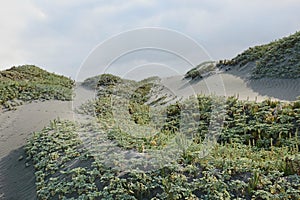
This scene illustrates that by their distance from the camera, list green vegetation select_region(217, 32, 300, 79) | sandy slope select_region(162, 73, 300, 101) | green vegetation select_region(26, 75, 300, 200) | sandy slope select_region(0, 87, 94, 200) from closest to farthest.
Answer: green vegetation select_region(26, 75, 300, 200) → sandy slope select_region(0, 87, 94, 200) → sandy slope select_region(162, 73, 300, 101) → green vegetation select_region(217, 32, 300, 79)

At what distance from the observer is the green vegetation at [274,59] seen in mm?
16219

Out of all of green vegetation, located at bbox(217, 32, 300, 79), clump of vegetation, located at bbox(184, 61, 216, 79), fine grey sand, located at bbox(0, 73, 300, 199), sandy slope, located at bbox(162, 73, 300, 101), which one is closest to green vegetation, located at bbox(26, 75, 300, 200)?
fine grey sand, located at bbox(0, 73, 300, 199)

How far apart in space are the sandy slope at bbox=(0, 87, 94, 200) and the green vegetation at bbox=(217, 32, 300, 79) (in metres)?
8.91

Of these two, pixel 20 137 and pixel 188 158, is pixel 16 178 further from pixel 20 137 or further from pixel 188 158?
pixel 188 158

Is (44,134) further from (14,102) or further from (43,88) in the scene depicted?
(43,88)

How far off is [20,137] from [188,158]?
544 cm

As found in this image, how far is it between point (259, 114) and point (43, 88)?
991 centimetres

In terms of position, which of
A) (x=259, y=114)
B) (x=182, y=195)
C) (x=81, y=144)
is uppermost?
(x=259, y=114)

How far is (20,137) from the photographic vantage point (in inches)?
372

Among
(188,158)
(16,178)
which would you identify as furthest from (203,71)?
(188,158)

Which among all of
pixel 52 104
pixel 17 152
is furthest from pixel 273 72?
pixel 17 152

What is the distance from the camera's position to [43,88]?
15898mm

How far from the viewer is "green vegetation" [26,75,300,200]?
4898 mm

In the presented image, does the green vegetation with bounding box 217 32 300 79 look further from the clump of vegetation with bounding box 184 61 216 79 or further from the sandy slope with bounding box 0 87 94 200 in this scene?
the sandy slope with bounding box 0 87 94 200
